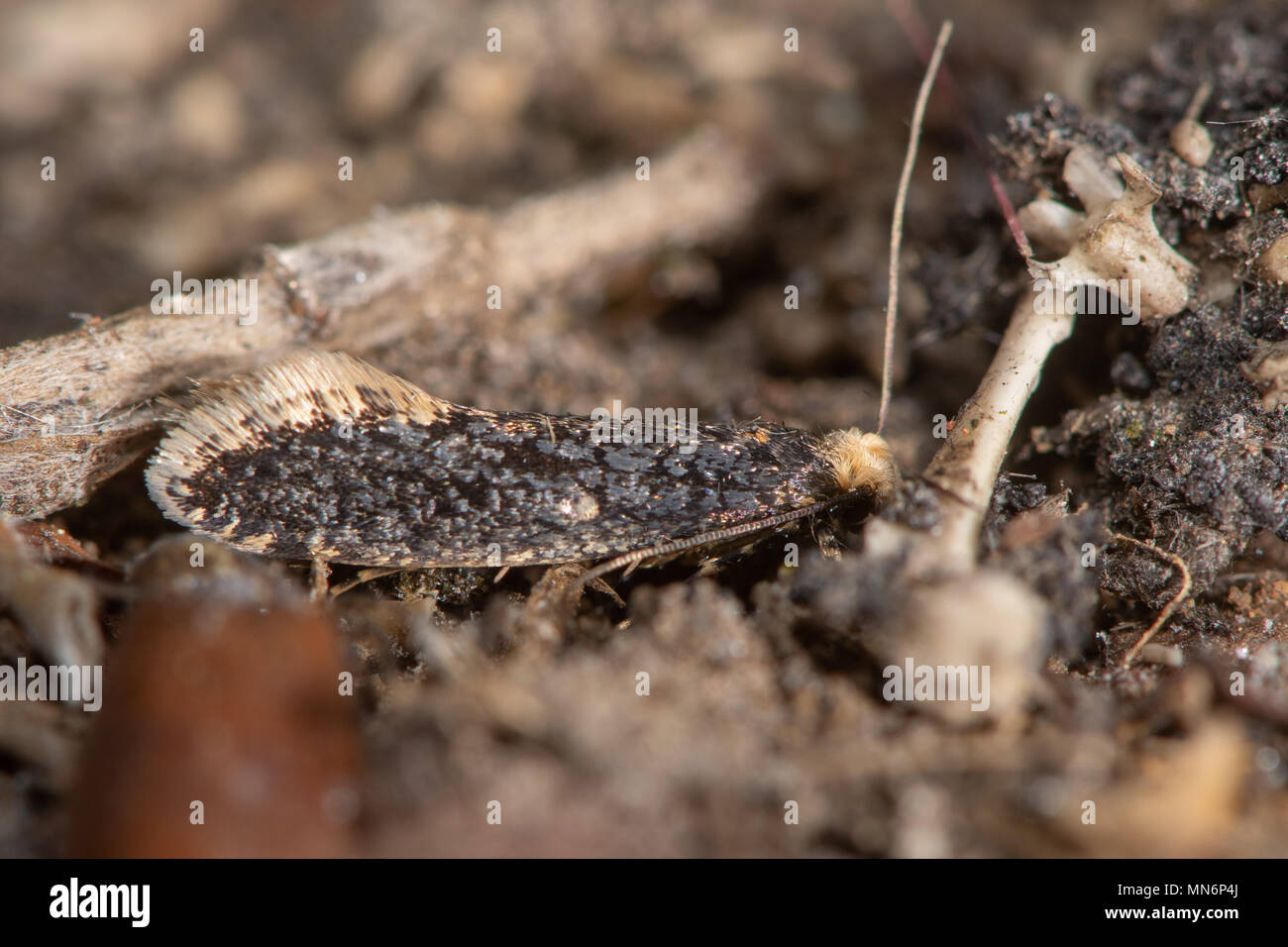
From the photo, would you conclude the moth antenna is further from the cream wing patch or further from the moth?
the cream wing patch

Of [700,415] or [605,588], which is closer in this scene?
[605,588]

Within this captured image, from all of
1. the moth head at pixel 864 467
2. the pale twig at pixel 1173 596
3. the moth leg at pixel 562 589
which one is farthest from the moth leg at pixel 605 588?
the pale twig at pixel 1173 596

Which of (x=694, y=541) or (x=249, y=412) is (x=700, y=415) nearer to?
(x=694, y=541)

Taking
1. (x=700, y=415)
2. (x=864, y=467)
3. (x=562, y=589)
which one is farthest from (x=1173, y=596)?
(x=562, y=589)

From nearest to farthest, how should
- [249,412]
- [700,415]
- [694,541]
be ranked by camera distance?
[249,412]
[694,541]
[700,415]

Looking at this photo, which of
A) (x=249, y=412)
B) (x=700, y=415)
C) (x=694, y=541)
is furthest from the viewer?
(x=700, y=415)

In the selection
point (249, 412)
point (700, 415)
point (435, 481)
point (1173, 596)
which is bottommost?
point (1173, 596)
